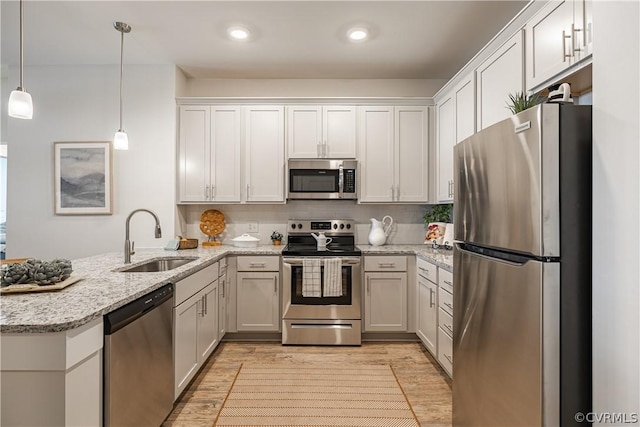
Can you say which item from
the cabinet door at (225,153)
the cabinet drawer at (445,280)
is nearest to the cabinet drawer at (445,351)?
the cabinet drawer at (445,280)

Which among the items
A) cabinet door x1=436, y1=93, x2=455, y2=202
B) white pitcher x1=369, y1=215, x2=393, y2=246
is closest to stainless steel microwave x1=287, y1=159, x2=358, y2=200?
white pitcher x1=369, y1=215, x2=393, y2=246

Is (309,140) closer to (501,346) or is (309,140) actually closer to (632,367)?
(501,346)

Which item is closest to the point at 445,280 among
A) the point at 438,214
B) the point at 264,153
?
the point at 438,214

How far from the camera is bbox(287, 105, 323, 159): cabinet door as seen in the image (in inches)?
142

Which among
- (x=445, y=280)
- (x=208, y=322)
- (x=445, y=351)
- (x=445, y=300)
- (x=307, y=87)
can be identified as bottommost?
(x=445, y=351)

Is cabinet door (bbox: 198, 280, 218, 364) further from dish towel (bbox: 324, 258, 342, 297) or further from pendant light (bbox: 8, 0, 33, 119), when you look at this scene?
pendant light (bbox: 8, 0, 33, 119)

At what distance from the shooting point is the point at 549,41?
1796 millimetres

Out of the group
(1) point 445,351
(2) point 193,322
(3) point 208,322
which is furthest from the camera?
(3) point 208,322

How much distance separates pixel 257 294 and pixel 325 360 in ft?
2.92

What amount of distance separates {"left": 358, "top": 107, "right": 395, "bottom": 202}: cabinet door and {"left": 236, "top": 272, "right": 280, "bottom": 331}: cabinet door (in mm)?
1276

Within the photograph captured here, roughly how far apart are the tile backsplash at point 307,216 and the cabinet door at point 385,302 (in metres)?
0.66

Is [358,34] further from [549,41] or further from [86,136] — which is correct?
[86,136]

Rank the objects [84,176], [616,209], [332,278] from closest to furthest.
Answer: [616,209]
[332,278]
[84,176]

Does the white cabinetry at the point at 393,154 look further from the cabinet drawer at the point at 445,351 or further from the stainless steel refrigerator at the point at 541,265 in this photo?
the stainless steel refrigerator at the point at 541,265
